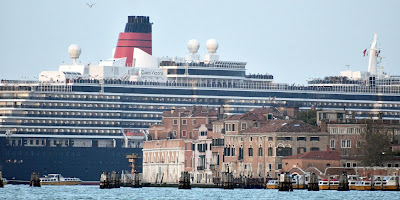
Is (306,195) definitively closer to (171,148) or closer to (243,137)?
(243,137)

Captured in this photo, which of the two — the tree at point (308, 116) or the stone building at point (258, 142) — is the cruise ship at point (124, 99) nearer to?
the tree at point (308, 116)

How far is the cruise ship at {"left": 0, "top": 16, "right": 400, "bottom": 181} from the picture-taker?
176625 mm

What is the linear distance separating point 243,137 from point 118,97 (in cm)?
4046

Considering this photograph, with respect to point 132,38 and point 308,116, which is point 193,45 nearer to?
point 132,38

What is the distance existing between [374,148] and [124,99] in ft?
181

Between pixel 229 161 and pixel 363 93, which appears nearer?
pixel 229 161

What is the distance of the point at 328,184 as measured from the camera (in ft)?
420

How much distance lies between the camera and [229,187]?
437 feet

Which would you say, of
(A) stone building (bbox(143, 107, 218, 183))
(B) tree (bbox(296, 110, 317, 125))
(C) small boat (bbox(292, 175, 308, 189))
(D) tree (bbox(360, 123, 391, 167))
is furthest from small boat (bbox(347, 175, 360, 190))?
(B) tree (bbox(296, 110, 317, 125))

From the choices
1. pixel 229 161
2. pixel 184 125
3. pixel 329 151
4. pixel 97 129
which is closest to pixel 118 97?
pixel 97 129

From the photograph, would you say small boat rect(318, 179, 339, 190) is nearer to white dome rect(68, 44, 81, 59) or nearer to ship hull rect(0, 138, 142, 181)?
ship hull rect(0, 138, 142, 181)

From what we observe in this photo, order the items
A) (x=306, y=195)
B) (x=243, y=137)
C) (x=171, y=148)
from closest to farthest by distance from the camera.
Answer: (x=306, y=195) < (x=243, y=137) < (x=171, y=148)

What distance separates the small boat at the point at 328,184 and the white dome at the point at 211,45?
63.7 m

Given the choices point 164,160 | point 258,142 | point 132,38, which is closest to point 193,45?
point 132,38
